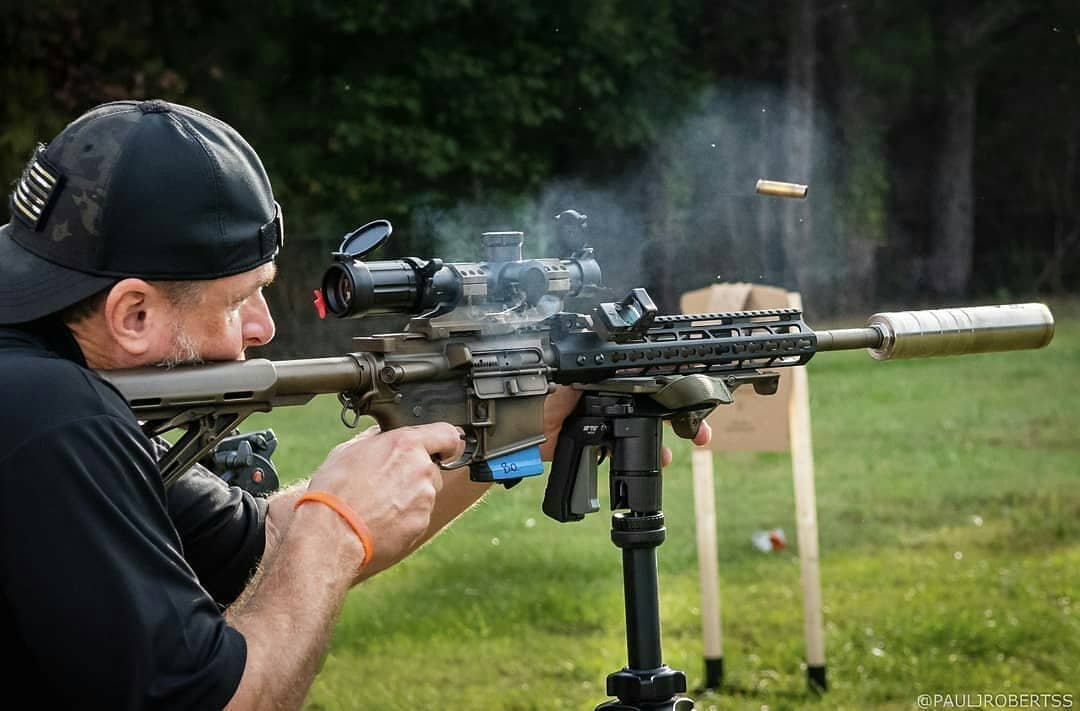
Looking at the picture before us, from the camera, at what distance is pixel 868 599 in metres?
6.67

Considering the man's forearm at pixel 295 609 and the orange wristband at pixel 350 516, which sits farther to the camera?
the orange wristband at pixel 350 516

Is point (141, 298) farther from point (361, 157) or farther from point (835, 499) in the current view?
point (361, 157)

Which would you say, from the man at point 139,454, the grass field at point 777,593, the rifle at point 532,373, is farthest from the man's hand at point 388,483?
the grass field at point 777,593

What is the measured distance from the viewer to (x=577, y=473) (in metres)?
3.33

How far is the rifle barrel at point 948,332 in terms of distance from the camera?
3.71 meters

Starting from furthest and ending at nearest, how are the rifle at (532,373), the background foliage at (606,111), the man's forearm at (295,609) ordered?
the background foliage at (606,111)
the rifle at (532,373)
the man's forearm at (295,609)

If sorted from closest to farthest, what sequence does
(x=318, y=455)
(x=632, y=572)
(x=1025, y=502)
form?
(x=632, y=572)
(x=1025, y=502)
(x=318, y=455)

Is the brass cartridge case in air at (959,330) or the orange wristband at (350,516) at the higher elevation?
the brass cartridge case in air at (959,330)

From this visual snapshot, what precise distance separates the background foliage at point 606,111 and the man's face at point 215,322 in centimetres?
1117

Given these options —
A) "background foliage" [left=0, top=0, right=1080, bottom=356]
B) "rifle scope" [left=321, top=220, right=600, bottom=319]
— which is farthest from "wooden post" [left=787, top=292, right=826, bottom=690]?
"background foliage" [left=0, top=0, right=1080, bottom=356]

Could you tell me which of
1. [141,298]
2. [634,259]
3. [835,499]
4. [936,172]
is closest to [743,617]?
[634,259]

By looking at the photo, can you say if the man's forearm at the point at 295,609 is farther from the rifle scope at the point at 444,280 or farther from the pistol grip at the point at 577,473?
the pistol grip at the point at 577,473

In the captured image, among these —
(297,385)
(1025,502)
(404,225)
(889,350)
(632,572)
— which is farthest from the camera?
(404,225)

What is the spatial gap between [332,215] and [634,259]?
1303cm
